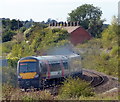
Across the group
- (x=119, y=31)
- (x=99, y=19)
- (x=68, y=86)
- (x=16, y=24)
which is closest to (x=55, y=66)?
(x=68, y=86)

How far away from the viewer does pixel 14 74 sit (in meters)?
25.0

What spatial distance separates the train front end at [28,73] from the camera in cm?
2228

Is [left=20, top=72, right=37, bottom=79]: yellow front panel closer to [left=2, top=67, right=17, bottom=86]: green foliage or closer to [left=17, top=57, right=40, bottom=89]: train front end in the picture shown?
[left=17, top=57, right=40, bottom=89]: train front end

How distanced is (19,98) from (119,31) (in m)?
3.53

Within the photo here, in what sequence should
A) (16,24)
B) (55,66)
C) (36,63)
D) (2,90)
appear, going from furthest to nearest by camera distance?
(16,24) < (55,66) < (36,63) < (2,90)

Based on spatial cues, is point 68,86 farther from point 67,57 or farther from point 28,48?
point 28,48

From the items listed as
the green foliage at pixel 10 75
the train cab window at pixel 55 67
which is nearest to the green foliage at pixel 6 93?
the green foliage at pixel 10 75

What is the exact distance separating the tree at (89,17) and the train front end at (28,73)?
33.6 m

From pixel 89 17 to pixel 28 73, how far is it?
1513 inches

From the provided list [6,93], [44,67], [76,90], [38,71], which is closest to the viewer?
[6,93]

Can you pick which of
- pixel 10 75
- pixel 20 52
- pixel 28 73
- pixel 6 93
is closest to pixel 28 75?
pixel 28 73

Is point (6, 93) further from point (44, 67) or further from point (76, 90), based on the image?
point (44, 67)

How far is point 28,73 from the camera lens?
894 inches

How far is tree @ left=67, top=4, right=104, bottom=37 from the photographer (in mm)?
57263
